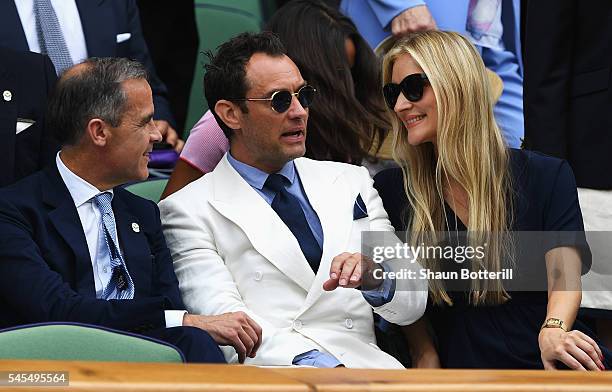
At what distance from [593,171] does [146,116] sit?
154cm

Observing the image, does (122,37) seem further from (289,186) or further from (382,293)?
(382,293)

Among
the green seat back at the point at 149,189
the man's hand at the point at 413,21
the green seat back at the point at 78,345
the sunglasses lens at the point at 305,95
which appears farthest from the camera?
the man's hand at the point at 413,21

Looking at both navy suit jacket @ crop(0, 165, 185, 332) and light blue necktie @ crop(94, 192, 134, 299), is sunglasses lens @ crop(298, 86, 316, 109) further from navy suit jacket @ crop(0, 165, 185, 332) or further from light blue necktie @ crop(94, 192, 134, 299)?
light blue necktie @ crop(94, 192, 134, 299)

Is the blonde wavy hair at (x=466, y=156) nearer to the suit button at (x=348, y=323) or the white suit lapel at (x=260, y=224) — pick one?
the suit button at (x=348, y=323)

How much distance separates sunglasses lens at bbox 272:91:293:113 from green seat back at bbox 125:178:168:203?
1.73 ft

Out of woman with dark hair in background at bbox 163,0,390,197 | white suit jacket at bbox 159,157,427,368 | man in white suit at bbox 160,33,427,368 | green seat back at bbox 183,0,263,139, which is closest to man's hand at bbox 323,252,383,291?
man in white suit at bbox 160,33,427,368

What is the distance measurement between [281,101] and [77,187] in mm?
732

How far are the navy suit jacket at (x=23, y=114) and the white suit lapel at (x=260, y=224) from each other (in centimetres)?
54

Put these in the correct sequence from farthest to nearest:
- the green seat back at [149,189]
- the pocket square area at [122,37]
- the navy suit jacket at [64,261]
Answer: the pocket square area at [122,37] < the green seat back at [149,189] < the navy suit jacket at [64,261]

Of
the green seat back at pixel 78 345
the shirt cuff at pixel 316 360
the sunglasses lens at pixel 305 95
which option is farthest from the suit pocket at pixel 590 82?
the green seat back at pixel 78 345

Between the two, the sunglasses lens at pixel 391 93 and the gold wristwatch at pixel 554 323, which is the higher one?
the sunglasses lens at pixel 391 93

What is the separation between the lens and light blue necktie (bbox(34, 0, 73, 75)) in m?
4.15

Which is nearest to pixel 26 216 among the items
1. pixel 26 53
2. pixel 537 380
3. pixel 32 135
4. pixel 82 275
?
pixel 82 275

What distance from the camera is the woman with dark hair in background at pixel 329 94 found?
13.7ft
